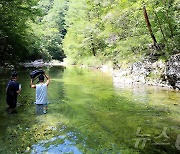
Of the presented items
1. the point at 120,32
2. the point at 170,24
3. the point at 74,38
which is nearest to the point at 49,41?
the point at 74,38

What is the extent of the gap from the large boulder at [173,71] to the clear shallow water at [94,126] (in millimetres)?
2609

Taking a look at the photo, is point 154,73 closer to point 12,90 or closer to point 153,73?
point 153,73

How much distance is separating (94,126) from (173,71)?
9.31 metres

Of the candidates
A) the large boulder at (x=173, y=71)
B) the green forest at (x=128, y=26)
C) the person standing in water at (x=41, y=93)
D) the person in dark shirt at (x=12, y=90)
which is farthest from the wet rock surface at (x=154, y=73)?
the person in dark shirt at (x=12, y=90)

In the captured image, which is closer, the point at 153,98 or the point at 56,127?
the point at 56,127

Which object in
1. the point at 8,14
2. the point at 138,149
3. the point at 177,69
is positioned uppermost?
the point at 8,14

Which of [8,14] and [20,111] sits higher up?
[8,14]

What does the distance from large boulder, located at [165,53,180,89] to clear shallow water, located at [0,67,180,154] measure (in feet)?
8.56

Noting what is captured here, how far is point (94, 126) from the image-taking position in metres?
8.39

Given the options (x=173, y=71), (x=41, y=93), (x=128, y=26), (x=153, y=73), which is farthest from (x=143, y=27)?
(x=41, y=93)

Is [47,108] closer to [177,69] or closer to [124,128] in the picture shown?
[124,128]

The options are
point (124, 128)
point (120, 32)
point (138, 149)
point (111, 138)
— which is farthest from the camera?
point (120, 32)

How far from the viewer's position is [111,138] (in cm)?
721

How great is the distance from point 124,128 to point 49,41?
2326 inches
